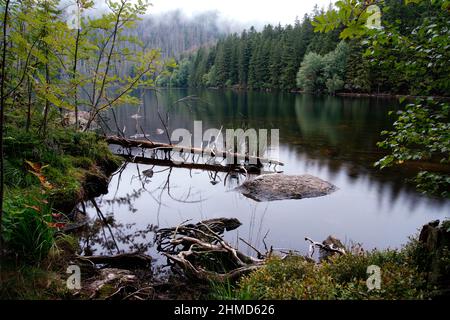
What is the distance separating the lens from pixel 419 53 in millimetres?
3617

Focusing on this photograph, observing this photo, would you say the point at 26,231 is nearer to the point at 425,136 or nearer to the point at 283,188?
the point at 425,136

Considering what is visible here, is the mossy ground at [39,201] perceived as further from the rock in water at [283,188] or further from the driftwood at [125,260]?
the rock in water at [283,188]

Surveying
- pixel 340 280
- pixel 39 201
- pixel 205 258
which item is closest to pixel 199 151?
pixel 205 258

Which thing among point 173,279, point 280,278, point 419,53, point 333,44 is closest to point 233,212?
point 173,279

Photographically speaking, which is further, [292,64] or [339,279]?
[292,64]

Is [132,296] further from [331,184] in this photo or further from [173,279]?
[331,184]

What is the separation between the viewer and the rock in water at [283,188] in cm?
1102

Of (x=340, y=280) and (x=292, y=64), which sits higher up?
(x=292, y=64)

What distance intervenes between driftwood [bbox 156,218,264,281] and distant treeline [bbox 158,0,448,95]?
2902 cm

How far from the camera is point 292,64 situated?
7869 centimetres

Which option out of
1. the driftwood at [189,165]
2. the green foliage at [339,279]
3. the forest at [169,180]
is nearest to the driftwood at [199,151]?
the forest at [169,180]

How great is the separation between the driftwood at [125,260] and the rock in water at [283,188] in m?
4.98

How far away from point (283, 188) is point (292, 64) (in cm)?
7213

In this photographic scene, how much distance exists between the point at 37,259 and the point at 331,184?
31.5 ft
